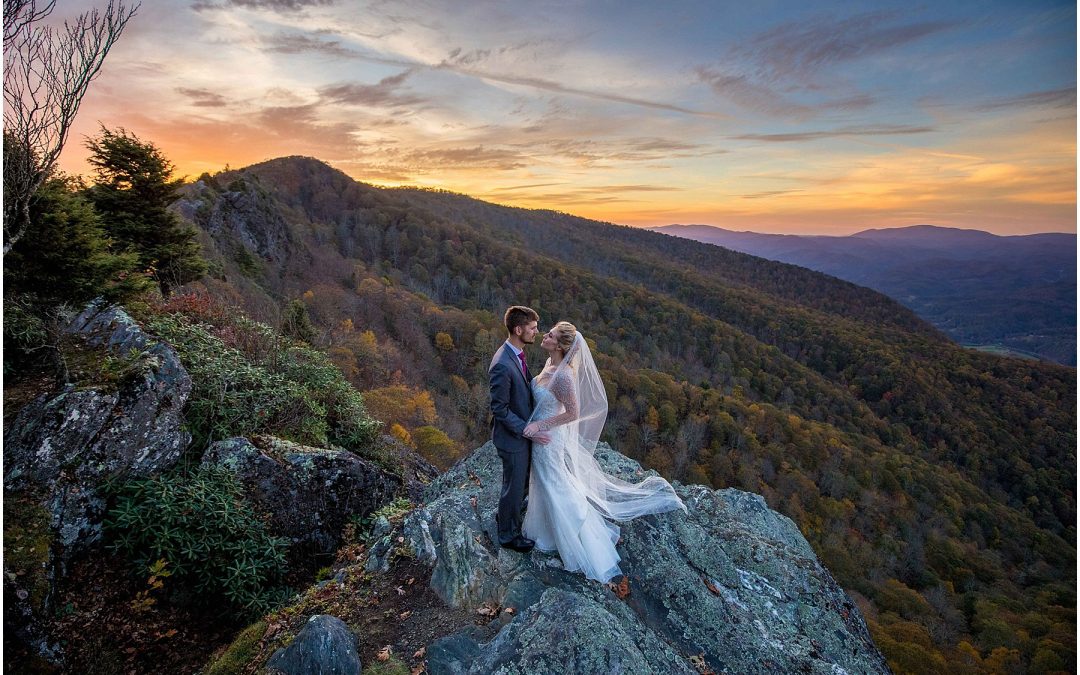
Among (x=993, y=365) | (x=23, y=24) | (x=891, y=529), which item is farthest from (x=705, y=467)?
(x=993, y=365)

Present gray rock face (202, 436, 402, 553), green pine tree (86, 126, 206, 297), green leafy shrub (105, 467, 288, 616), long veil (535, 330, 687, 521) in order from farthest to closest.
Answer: green pine tree (86, 126, 206, 297)
gray rock face (202, 436, 402, 553)
green leafy shrub (105, 467, 288, 616)
long veil (535, 330, 687, 521)

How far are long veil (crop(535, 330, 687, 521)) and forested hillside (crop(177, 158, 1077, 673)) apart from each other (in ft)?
23.9

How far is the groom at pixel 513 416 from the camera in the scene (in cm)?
491

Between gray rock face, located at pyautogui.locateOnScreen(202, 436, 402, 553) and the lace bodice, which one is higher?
the lace bodice

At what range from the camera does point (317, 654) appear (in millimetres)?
3994

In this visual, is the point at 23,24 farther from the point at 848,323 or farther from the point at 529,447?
the point at 848,323

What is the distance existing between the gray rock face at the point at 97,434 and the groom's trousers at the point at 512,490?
4.43 meters

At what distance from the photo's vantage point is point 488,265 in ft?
326

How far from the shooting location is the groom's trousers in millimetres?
5215

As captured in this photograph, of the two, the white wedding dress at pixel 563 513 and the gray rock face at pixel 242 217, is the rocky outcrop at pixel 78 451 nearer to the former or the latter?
the white wedding dress at pixel 563 513

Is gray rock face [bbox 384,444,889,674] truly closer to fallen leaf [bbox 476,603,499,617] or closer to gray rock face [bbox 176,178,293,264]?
fallen leaf [bbox 476,603,499,617]

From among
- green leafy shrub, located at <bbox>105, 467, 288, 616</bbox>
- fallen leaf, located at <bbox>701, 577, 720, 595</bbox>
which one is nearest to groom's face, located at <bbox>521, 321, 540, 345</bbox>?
fallen leaf, located at <bbox>701, 577, 720, 595</bbox>

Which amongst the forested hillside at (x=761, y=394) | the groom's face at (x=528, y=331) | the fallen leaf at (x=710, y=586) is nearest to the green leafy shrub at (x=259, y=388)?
→ the forested hillside at (x=761, y=394)

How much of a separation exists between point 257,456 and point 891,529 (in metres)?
72.9
